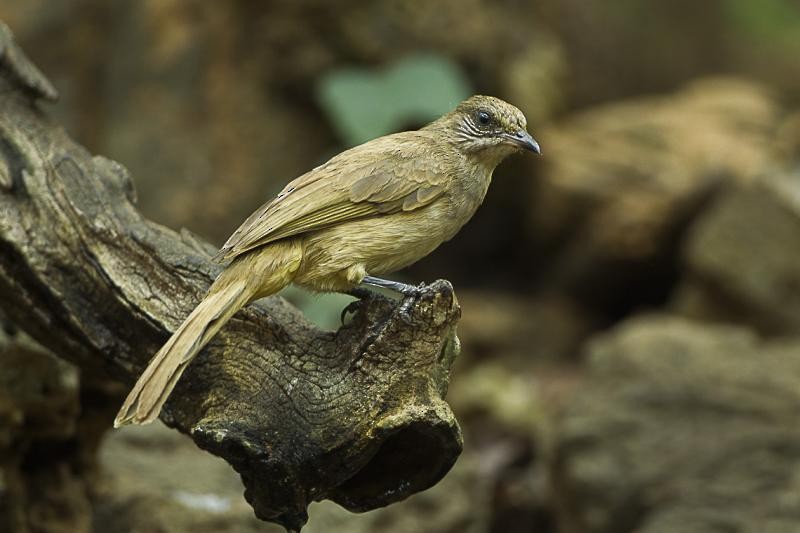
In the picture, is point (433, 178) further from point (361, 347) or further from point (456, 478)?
point (456, 478)

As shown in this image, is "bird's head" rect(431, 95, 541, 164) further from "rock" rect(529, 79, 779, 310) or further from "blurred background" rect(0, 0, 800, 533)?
"rock" rect(529, 79, 779, 310)

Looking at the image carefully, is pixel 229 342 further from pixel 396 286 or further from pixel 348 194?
pixel 348 194

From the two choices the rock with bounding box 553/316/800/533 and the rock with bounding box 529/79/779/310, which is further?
the rock with bounding box 529/79/779/310

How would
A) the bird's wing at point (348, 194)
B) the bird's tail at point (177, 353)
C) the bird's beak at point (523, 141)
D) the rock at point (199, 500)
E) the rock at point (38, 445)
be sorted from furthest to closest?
the rock at point (199, 500) → the rock at point (38, 445) → the bird's beak at point (523, 141) → the bird's wing at point (348, 194) → the bird's tail at point (177, 353)

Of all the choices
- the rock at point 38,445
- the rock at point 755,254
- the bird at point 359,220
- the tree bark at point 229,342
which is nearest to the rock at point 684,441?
the rock at point 755,254

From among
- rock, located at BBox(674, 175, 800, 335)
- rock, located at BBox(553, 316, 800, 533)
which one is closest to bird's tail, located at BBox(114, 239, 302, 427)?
rock, located at BBox(553, 316, 800, 533)

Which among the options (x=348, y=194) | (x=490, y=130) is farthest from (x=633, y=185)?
(x=348, y=194)

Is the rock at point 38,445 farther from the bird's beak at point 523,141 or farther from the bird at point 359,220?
the bird's beak at point 523,141
